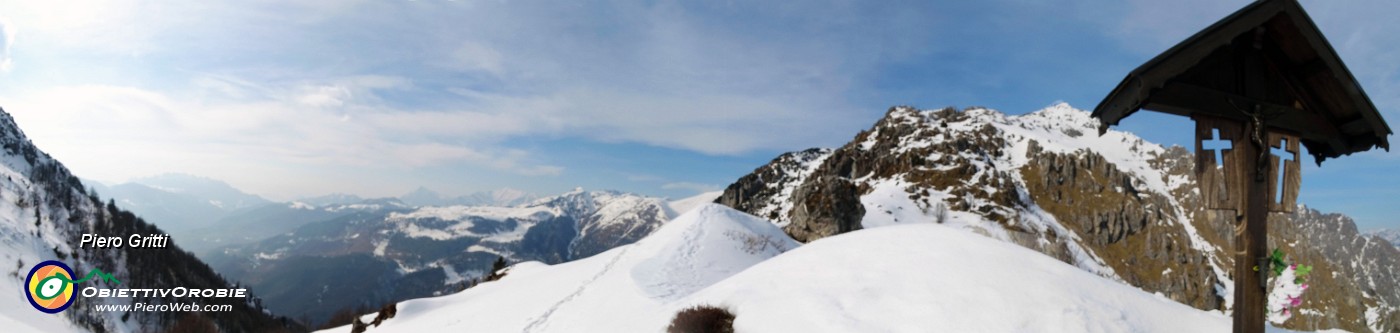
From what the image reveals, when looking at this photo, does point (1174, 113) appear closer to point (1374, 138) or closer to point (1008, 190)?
point (1374, 138)

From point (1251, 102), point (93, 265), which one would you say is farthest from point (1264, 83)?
point (93, 265)

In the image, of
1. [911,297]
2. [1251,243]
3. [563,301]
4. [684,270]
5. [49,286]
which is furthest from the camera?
[49,286]

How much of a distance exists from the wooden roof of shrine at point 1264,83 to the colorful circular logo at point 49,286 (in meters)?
38.3

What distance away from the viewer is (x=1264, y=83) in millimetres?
7695

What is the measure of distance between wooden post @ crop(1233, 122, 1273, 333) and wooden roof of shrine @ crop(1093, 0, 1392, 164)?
2.39 ft

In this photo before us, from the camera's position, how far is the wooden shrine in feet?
22.7

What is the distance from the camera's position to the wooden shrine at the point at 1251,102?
6906mm

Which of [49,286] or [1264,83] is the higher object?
[1264,83]

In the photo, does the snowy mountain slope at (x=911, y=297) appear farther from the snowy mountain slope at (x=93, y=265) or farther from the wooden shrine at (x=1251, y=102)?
the snowy mountain slope at (x=93, y=265)

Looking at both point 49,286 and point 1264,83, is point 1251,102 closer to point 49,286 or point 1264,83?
point 1264,83

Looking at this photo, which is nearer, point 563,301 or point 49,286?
point 563,301

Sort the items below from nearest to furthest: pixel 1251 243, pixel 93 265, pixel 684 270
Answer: pixel 1251 243 < pixel 684 270 < pixel 93 265

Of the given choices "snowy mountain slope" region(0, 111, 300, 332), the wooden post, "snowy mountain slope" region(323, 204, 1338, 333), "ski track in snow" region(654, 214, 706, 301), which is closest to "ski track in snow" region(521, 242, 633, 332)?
"snowy mountain slope" region(323, 204, 1338, 333)

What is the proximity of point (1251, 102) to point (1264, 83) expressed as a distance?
2.02ft
